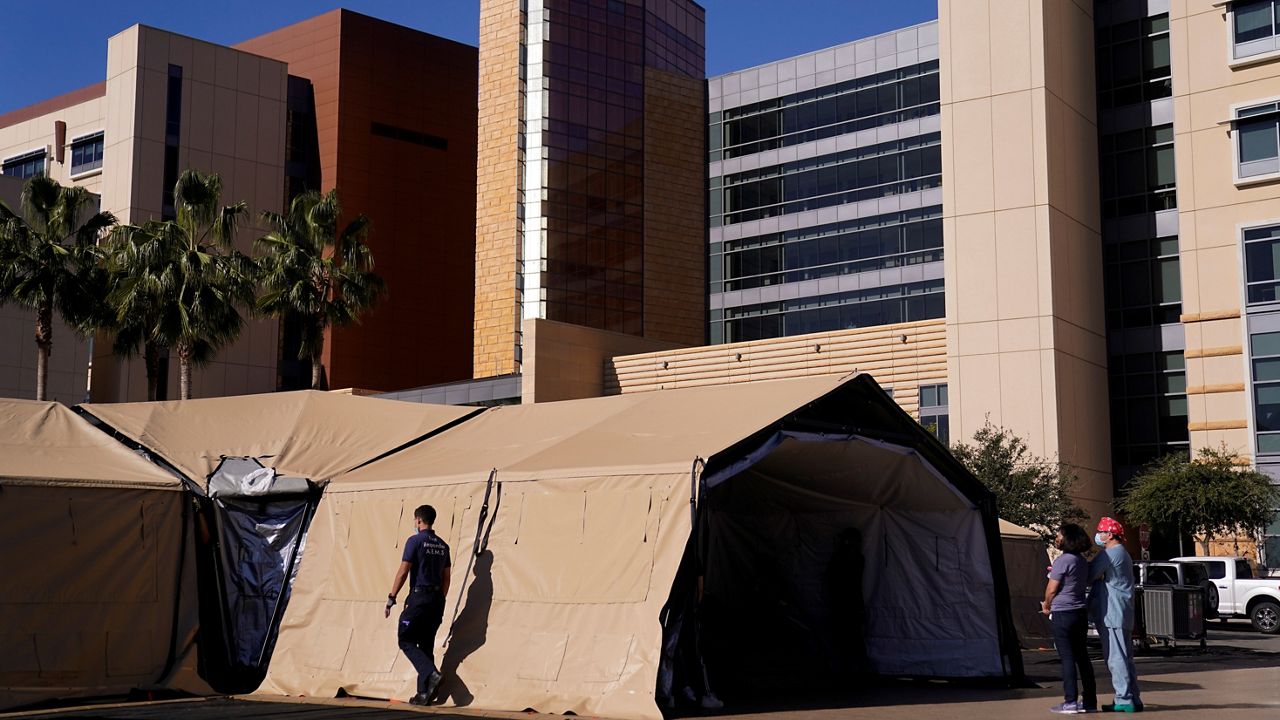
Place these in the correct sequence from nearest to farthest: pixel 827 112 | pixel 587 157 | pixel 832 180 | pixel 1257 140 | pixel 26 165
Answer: pixel 1257 140 < pixel 587 157 < pixel 832 180 < pixel 827 112 < pixel 26 165

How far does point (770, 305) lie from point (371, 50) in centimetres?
2376

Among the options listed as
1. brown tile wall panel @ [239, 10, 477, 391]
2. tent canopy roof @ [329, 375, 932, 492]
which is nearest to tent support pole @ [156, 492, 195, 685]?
tent canopy roof @ [329, 375, 932, 492]

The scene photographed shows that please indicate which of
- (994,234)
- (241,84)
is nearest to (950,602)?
(994,234)

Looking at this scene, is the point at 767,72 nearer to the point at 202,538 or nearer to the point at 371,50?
the point at 371,50

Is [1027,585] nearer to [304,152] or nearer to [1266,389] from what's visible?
[1266,389]

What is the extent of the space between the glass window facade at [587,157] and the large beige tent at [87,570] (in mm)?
44411

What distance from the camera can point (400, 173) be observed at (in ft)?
228

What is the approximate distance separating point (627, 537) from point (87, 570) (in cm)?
559

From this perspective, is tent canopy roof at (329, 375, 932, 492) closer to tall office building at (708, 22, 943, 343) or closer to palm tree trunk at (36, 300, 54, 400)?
palm tree trunk at (36, 300, 54, 400)

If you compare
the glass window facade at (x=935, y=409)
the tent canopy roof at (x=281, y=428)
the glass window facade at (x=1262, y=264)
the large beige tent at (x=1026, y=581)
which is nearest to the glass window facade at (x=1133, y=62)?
the glass window facade at (x=1262, y=264)

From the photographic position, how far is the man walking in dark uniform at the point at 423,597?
12070mm

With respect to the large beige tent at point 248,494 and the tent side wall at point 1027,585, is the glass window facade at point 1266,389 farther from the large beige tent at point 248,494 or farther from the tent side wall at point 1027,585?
the large beige tent at point 248,494

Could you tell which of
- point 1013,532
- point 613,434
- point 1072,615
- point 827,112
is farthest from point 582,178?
point 1072,615

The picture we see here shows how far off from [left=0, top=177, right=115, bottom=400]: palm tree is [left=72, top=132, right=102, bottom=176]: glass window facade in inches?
1151
